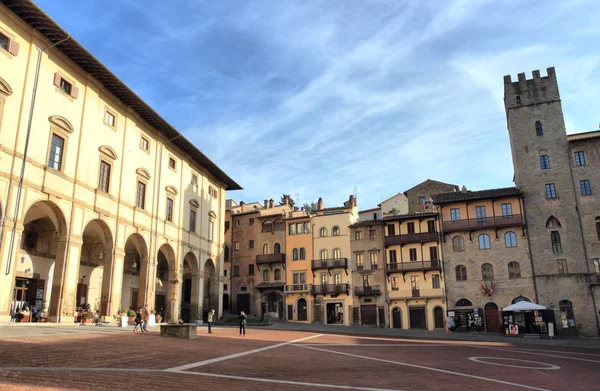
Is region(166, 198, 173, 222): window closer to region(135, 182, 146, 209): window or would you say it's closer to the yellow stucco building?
the yellow stucco building

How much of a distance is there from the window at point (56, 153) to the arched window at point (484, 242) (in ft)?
114

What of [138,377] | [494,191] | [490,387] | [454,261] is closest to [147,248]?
[138,377]

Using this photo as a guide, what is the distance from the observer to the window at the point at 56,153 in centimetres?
2312

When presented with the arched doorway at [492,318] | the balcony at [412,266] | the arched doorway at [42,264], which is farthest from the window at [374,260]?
the arched doorway at [42,264]

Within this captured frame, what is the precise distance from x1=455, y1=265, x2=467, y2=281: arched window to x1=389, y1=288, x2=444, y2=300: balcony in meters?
1.96

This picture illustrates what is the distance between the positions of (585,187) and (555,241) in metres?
5.41

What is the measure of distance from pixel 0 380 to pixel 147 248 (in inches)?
937

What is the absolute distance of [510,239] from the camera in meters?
41.3

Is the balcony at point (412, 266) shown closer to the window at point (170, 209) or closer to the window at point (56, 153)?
the window at point (170, 209)

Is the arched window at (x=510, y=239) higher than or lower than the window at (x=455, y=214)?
lower

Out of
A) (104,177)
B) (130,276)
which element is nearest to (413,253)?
(130,276)

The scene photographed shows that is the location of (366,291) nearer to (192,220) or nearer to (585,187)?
(192,220)

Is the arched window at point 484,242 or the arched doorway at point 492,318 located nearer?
the arched doorway at point 492,318

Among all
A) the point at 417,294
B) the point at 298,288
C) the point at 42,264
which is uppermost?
the point at 42,264
